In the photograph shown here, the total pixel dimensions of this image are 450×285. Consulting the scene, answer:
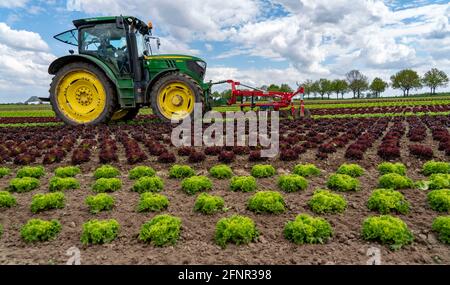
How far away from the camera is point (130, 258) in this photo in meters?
4.03

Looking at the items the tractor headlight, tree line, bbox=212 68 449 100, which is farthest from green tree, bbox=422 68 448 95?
the tractor headlight

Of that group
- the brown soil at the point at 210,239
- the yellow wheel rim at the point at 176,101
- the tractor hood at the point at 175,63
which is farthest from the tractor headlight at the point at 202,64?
the brown soil at the point at 210,239

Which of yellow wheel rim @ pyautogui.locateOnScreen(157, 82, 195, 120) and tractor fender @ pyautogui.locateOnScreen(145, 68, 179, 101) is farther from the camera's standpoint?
yellow wheel rim @ pyautogui.locateOnScreen(157, 82, 195, 120)

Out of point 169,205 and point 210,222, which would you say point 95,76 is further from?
point 210,222

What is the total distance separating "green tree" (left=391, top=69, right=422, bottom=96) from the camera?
293 ft

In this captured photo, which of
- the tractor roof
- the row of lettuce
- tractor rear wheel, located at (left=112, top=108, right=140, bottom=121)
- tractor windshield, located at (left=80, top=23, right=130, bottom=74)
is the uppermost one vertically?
the tractor roof

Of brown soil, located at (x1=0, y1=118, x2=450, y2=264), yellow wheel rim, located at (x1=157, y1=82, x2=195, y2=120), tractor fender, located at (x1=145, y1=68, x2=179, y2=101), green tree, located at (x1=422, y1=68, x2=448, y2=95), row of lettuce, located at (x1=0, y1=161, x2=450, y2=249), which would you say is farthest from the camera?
green tree, located at (x1=422, y1=68, x2=448, y2=95)

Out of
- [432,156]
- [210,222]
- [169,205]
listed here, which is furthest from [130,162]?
[432,156]

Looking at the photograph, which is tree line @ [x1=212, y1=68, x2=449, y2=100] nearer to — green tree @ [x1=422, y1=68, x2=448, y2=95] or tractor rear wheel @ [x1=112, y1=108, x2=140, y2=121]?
green tree @ [x1=422, y1=68, x2=448, y2=95]

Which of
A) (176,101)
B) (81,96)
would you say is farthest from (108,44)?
(176,101)

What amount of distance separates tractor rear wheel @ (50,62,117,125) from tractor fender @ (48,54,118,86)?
0.20m

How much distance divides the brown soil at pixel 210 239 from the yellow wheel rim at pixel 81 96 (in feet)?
27.2

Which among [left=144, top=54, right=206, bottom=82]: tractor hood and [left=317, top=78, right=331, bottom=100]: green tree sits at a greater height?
[left=317, top=78, right=331, bottom=100]: green tree
